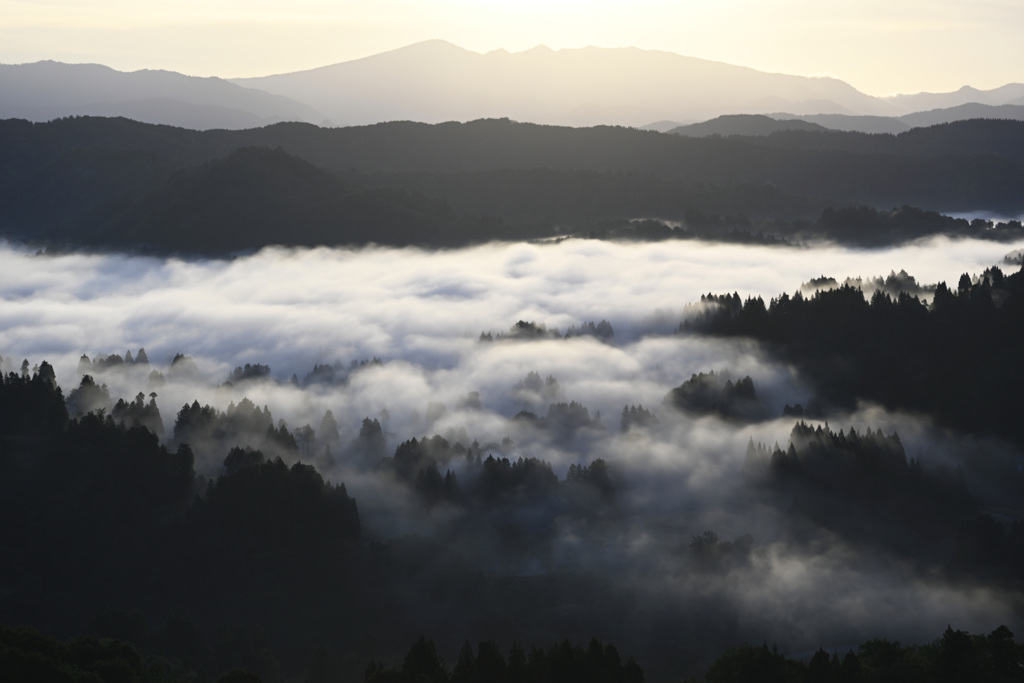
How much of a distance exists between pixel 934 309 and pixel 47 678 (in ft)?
565

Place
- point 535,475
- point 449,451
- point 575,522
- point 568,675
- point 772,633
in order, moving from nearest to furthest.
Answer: point 568,675
point 772,633
point 575,522
point 535,475
point 449,451

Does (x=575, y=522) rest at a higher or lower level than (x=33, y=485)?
lower

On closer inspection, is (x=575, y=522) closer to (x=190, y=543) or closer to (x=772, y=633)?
(x=772, y=633)

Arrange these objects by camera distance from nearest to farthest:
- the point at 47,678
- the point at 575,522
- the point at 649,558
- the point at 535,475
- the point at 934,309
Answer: the point at 47,678
the point at 649,558
the point at 575,522
the point at 535,475
the point at 934,309

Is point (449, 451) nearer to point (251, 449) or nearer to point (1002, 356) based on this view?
point (251, 449)

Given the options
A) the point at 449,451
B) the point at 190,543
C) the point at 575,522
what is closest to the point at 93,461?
the point at 190,543

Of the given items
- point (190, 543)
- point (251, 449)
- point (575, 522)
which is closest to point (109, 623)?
point (190, 543)

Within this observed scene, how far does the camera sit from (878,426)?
178250mm

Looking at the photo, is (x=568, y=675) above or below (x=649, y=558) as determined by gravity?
above

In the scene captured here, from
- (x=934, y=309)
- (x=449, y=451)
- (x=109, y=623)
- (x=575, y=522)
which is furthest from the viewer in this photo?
(x=934, y=309)

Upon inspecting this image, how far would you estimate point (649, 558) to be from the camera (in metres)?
139

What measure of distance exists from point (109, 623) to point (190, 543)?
84.3ft

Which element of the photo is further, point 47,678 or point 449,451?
point 449,451

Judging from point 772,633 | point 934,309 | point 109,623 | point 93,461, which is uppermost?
point 934,309
